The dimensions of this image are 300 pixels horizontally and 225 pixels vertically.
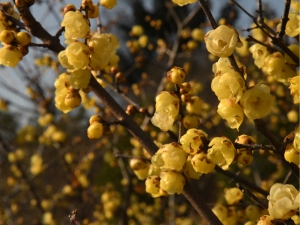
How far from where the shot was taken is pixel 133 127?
1.35 m

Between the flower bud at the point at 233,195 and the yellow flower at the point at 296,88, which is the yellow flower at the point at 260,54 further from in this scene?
the flower bud at the point at 233,195

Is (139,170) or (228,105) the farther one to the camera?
(139,170)

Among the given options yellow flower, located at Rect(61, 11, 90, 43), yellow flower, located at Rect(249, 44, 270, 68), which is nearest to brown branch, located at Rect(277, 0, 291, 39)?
yellow flower, located at Rect(249, 44, 270, 68)

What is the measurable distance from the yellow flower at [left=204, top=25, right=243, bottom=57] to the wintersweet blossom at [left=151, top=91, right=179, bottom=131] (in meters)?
0.26

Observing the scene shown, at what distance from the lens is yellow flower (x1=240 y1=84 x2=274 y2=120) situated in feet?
2.99

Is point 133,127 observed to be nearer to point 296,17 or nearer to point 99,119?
point 99,119

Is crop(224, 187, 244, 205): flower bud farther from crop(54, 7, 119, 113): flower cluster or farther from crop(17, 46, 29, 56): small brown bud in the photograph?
crop(17, 46, 29, 56): small brown bud

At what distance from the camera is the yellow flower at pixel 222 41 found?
35.2 inches

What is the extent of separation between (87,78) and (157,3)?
74.6 ft

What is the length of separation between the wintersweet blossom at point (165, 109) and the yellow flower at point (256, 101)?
0.26 meters

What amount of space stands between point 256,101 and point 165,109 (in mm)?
304

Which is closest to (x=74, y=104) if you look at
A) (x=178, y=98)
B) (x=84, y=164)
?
(x=178, y=98)

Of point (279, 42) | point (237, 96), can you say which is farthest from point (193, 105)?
point (237, 96)

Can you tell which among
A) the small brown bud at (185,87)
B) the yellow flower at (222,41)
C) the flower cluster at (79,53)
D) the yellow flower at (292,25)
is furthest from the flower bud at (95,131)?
the yellow flower at (292,25)
